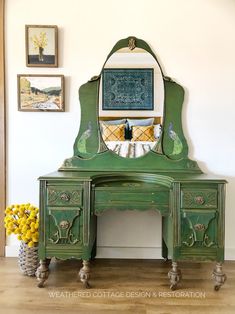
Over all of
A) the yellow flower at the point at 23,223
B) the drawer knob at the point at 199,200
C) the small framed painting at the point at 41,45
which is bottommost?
the yellow flower at the point at 23,223

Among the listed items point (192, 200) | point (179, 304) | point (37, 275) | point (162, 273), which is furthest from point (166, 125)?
point (37, 275)

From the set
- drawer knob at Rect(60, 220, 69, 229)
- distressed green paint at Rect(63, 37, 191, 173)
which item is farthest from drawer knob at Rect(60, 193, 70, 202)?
distressed green paint at Rect(63, 37, 191, 173)

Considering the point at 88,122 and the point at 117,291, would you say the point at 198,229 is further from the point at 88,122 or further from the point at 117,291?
the point at 88,122

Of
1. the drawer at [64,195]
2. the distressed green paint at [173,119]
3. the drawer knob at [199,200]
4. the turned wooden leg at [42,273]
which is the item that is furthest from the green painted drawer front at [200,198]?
the turned wooden leg at [42,273]

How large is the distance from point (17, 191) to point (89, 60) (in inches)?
52.1

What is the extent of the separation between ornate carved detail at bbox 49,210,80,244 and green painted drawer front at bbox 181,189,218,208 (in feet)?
2.43

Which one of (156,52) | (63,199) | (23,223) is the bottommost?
(23,223)

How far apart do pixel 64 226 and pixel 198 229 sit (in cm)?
91

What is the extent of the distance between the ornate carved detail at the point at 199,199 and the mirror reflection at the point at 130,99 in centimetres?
64

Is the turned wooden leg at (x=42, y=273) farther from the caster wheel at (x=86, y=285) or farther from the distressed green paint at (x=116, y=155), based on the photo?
the distressed green paint at (x=116, y=155)

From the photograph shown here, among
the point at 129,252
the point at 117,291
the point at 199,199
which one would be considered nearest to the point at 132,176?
the point at 199,199

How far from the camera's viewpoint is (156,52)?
2.45 metres

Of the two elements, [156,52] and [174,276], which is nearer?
[174,276]

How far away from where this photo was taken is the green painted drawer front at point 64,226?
6.30 feet
